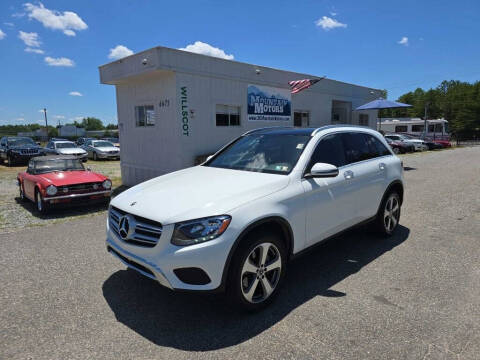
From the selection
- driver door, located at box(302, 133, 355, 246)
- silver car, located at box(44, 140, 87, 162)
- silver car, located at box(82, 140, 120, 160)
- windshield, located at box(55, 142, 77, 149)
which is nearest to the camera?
driver door, located at box(302, 133, 355, 246)

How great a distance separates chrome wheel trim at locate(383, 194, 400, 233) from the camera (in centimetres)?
499

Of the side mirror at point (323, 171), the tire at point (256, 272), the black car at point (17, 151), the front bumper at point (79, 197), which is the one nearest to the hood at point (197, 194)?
the side mirror at point (323, 171)

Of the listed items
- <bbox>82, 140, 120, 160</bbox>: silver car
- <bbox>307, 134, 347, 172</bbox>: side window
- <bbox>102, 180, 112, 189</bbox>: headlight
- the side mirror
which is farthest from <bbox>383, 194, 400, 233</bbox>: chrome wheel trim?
<bbox>82, 140, 120, 160</bbox>: silver car

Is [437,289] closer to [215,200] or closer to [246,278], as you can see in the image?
[246,278]

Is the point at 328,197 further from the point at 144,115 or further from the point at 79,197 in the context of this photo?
the point at 144,115

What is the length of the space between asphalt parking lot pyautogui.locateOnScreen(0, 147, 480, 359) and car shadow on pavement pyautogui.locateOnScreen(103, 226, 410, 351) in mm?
11

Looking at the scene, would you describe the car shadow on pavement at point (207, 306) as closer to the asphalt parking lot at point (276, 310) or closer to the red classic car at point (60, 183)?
the asphalt parking lot at point (276, 310)

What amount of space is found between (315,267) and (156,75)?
8465mm

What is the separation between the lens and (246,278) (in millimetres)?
3018

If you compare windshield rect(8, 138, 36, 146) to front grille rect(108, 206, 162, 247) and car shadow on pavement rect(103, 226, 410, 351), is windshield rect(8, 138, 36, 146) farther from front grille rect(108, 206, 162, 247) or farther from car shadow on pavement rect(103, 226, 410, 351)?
front grille rect(108, 206, 162, 247)

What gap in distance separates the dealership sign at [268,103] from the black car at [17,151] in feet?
50.0

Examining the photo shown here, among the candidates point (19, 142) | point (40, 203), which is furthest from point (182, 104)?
point (19, 142)

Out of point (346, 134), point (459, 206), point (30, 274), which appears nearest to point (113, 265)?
point (30, 274)

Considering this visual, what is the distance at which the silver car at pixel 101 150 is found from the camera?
22406 millimetres
